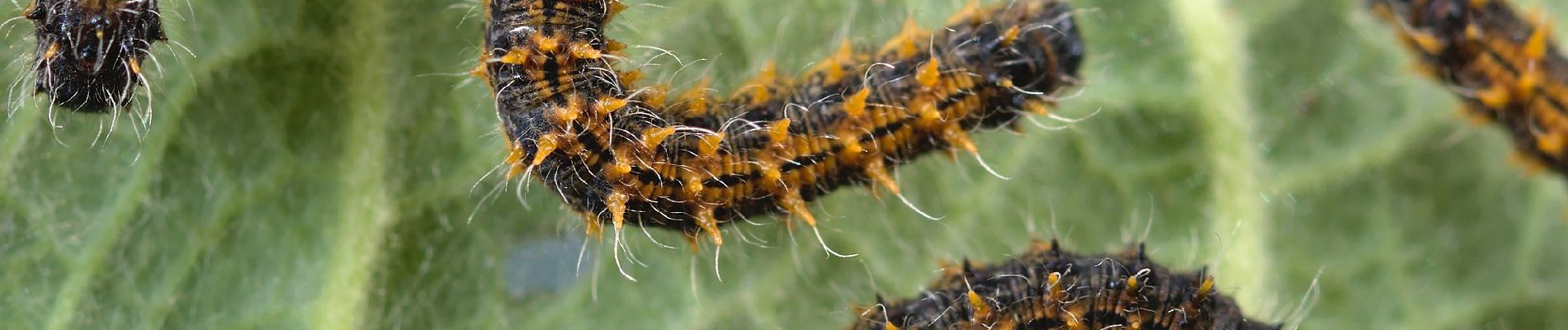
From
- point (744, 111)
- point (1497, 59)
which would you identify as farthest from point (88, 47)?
point (1497, 59)

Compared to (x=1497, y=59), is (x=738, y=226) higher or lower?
higher

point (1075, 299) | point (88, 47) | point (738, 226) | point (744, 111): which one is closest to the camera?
point (88, 47)

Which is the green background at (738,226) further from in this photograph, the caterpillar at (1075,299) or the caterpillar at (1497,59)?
the caterpillar at (1075,299)

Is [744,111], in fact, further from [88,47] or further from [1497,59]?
[1497,59]

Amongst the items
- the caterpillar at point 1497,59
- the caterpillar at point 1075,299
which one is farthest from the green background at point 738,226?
the caterpillar at point 1075,299

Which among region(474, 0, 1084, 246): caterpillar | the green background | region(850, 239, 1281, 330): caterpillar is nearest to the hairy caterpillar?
the green background

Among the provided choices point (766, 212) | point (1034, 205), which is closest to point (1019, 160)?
point (1034, 205)

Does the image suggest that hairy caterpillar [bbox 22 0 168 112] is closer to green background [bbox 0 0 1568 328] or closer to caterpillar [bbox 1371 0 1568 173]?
green background [bbox 0 0 1568 328]
